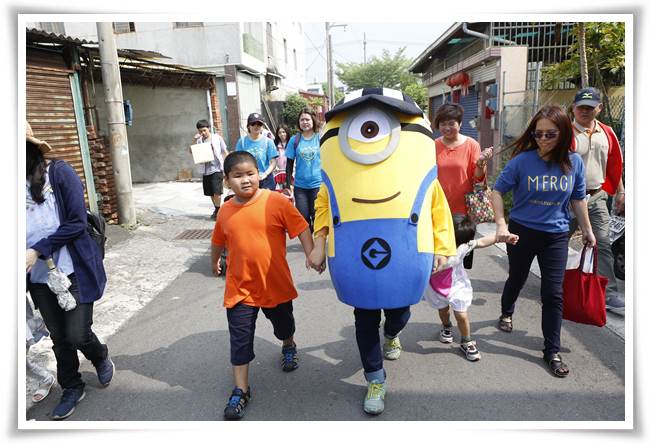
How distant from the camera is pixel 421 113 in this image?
239cm

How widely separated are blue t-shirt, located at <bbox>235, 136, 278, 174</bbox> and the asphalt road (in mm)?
2351

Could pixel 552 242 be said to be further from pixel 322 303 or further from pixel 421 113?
pixel 322 303

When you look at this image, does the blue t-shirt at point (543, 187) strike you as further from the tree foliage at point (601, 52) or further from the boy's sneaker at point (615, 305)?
the tree foliage at point (601, 52)

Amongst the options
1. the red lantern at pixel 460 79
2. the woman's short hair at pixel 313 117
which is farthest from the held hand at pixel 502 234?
the red lantern at pixel 460 79

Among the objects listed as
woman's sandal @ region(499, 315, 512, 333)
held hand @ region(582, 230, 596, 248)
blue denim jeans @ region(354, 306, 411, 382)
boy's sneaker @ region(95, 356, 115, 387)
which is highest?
held hand @ region(582, 230, 596, 248)

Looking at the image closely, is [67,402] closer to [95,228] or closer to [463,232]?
[95,228]

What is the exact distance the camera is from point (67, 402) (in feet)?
8.95

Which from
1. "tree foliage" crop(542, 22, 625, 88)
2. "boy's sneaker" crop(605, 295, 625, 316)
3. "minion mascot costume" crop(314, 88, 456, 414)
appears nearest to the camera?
"minion mascot costume" crop(314, 88, 456, 414)

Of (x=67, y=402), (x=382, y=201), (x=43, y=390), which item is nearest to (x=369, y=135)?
(x=382, y=201)

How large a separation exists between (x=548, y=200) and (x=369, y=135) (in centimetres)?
135

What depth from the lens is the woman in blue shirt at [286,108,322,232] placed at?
5133mm

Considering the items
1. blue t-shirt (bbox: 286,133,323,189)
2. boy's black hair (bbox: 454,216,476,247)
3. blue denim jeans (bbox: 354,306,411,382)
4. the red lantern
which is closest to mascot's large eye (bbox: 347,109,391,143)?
blue denim jeans (bbox: 354,306,411,382)

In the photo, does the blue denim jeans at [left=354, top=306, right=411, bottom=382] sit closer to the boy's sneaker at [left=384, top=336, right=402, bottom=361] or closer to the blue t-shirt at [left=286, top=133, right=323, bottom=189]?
the boy's sneaker at [left=384, top=336, right=402, bottom=361]
